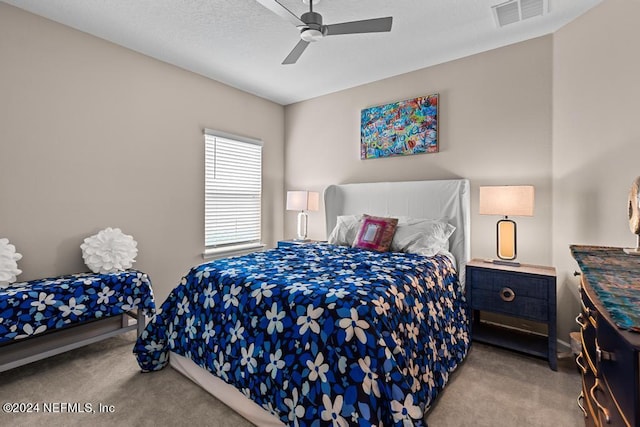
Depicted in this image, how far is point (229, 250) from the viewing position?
13.0 ft

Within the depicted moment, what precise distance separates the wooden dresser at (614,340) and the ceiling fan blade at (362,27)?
1753 millimetres

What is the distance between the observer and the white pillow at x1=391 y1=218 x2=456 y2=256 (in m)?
2.80

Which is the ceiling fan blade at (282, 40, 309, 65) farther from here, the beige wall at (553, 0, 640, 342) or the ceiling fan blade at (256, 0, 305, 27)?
the beige wall at (553, 0, 640, 342)

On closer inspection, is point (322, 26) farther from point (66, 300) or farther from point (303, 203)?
point (66, 300)

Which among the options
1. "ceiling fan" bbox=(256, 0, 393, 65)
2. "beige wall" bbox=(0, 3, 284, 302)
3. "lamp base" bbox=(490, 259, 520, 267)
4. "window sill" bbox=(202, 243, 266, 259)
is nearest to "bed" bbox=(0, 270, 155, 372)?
"beige wall" bbox=(0, 3, 284, 302)

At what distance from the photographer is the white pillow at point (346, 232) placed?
325 centimetres

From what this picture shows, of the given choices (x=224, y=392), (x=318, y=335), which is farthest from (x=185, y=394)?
(x=318, y=335)

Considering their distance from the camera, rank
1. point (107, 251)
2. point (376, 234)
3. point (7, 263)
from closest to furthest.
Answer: point (7, 263) < point (107, 251) < point (376, 234)

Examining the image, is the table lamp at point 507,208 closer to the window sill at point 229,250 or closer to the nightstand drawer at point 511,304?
the nightstand drawer at point 511,304

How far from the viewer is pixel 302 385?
1.45m

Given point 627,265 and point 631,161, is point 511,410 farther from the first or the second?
point 631,161

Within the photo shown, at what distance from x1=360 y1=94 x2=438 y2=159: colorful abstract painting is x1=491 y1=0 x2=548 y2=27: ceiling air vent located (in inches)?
36.0
